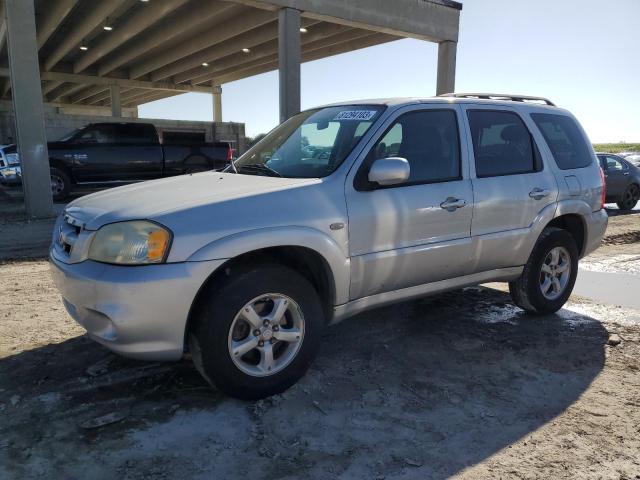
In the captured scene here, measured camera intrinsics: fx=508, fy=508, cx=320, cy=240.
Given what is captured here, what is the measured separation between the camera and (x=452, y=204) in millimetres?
3715

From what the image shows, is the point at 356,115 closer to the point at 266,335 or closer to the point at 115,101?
the point at 266,335

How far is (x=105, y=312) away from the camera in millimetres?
2695

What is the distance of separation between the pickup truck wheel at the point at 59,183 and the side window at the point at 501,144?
36.6 ft

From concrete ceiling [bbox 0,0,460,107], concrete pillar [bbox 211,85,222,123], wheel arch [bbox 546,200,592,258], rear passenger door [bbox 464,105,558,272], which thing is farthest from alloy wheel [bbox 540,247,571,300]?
concrete pillar [bbox 211,85,222,123]

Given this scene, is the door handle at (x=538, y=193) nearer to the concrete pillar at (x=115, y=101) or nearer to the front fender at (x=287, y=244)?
the front fender at (x=287, y=244)

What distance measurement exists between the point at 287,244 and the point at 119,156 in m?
11.2

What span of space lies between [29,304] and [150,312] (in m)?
2.85

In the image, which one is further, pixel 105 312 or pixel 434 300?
pixel 434 300

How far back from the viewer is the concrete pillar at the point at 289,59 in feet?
40.9

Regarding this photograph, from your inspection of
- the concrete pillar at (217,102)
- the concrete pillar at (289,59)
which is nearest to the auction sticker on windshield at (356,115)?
the concrete pillar at (289,59)

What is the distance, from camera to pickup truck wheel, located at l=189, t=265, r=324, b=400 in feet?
9.33

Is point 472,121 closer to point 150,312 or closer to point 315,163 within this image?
point 315,163

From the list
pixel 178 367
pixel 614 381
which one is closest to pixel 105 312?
pixel 178 367

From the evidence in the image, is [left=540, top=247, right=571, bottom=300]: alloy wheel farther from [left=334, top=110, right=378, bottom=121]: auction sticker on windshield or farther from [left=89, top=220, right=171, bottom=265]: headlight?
[left=89, top=220, right=171, bottom=265]: headlight
